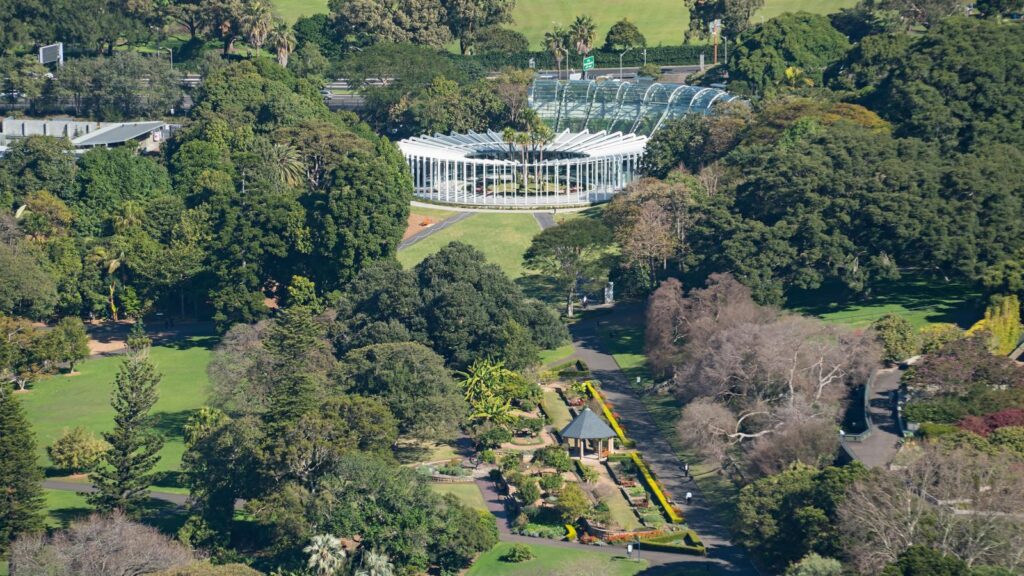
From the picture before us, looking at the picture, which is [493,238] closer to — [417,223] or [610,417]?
[417,223]

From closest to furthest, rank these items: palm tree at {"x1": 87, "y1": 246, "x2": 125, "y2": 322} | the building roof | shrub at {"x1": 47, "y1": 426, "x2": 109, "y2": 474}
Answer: shrub at {"x1": 47, "y1": 426, "x2": 109, "y2": 474} → palm tree at {"x1": 87, "y1": 246, "x2": 125, "y2": 322} → the building roof

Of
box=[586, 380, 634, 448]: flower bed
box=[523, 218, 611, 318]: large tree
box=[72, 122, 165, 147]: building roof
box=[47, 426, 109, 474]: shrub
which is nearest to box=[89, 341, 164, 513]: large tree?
box=[47, 426, 109, 474]: shrub

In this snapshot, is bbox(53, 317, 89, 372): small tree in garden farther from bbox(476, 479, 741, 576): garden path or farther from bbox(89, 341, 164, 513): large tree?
bbox(476, 479, 741, 576): garden path

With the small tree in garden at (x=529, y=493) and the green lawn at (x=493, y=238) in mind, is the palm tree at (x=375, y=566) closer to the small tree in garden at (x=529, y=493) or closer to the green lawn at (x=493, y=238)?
the small tree in garden at (x=529, y=493)

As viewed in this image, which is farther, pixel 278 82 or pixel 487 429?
pixel 278 82

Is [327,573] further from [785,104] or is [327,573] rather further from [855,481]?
[785,104]

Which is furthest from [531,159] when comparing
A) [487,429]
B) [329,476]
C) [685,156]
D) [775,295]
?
[329,476]
